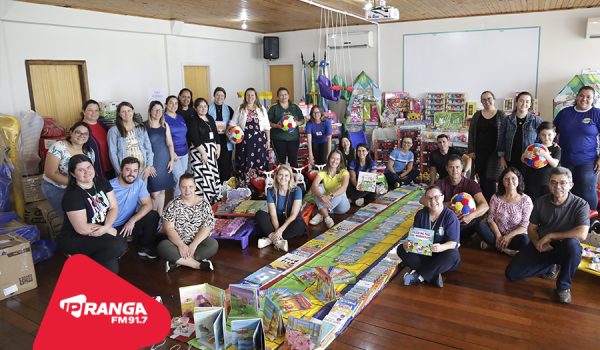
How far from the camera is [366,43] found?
344 inches

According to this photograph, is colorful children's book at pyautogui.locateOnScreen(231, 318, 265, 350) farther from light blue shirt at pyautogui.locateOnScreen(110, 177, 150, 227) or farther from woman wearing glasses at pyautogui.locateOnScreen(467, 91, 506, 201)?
woman wearing glasses at pyautogui.locateOnScreen(467, 91, 506, 201)

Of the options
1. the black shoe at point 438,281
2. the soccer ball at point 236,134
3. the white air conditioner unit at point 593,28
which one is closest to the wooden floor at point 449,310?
the black shoe at point 438,281

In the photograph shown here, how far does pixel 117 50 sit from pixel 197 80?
181cm

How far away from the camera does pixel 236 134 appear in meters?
6.12

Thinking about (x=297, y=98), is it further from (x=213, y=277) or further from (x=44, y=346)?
(x=44, y=346)

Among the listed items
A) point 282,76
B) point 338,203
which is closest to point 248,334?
point 338,203

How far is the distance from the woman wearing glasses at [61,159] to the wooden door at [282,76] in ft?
19.3

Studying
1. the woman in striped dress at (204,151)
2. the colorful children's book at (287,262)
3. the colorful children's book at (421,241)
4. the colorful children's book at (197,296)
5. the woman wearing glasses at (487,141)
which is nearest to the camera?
the colorful children's book at (197,296)

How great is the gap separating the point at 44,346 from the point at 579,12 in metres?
8.20

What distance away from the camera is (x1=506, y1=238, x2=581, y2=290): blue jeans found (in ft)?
10.9

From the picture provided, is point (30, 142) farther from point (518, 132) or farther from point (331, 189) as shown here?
point (518, 132)

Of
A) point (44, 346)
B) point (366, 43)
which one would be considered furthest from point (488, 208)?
point (366, 43)

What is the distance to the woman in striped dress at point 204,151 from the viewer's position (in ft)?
18.5

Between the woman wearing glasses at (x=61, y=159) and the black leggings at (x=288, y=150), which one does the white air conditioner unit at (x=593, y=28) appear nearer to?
the black leggings at (x=288, y=150)
